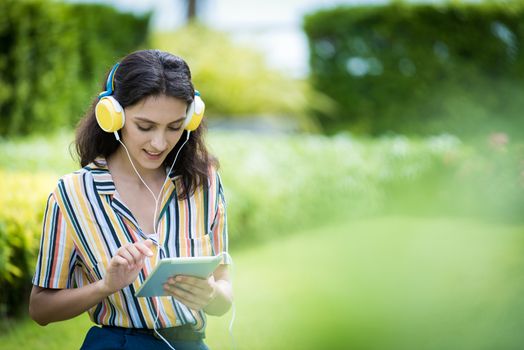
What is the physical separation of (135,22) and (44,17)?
2.08 metres

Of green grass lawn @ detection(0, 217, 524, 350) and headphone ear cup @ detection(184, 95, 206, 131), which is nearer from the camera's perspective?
headphone ear cup @ detection(184, 95, 206, 131)

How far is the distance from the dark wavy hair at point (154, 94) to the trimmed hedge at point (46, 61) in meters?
5.28

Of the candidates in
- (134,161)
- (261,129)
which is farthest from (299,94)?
(134,161)

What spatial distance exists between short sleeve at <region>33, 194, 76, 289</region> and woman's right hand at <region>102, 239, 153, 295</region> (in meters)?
0.21

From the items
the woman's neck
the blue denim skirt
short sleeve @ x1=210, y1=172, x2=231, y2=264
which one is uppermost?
the woman's neck

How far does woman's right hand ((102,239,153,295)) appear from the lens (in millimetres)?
1832

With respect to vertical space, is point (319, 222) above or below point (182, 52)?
below

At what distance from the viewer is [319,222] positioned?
24.0 ft

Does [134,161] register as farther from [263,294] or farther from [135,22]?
[135,22]

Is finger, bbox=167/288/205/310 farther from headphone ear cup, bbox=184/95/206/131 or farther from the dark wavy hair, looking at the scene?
headphone ear cup, bbox=184/95/206/131

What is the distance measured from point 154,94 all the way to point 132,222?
0.41m

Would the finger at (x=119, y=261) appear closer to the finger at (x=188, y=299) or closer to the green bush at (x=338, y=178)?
the finger at (x=188, y=299)

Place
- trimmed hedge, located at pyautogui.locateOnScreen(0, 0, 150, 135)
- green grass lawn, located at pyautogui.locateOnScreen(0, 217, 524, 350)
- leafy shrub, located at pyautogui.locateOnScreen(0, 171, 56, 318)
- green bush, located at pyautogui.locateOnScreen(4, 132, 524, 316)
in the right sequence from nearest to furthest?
leafy shrub, located at pyautogui.locateOnScreen(0, 171, 56, 318) < green grass lawn, located at pyautogui.locateOnScreen(0, 217, 524, 350) < green bush, located at pyautogui.locateOnScreen(4, 132, 524, 316) < trimmed hedge, located at pyautogui.locateOnScreen(0, 0, 150, 135)

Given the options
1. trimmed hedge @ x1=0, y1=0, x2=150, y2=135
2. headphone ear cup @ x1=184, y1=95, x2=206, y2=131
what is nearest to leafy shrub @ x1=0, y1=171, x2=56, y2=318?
headphone ear cup @ x1=184, y1=95, x2=206, y2=131
